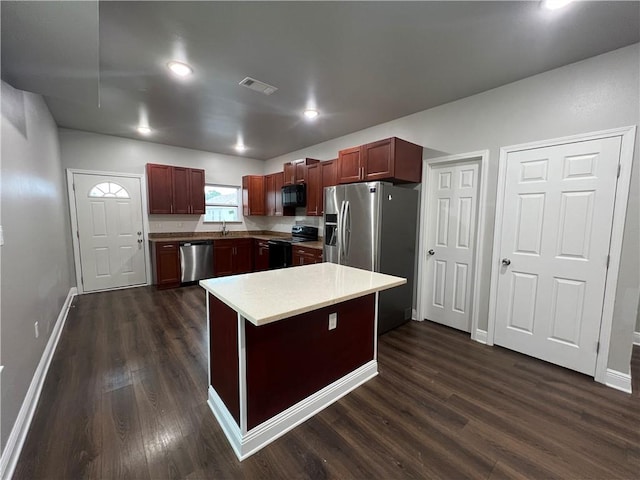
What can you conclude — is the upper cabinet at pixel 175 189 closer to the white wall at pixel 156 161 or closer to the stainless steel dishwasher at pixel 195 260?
the white wall at pixel 156 161

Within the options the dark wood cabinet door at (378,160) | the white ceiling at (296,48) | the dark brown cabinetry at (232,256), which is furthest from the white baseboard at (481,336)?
the dark brown cabinetry at (232,256)

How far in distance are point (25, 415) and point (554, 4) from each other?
4.24 metres

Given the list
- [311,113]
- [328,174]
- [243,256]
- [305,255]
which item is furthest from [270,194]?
[311,113]

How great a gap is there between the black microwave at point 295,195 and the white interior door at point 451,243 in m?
2.25

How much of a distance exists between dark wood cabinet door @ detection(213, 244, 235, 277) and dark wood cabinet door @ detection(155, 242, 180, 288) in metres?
0.66

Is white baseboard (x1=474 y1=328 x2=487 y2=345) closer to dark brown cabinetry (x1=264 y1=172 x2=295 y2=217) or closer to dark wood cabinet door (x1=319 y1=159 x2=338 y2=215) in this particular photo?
dark wood cabinet door (x1=319 y1=159 x2=338 y2=215)

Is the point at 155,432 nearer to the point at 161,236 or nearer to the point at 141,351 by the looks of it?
the point at 141,351

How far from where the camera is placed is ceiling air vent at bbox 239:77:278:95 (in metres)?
2.60

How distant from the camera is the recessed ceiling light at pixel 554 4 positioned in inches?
64.1

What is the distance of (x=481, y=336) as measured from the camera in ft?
9.73

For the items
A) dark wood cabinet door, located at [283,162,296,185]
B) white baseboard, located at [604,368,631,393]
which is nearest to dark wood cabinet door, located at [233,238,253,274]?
dark wood cabinet door, located at [283,162,296,185]

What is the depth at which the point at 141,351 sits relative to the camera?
2.65m

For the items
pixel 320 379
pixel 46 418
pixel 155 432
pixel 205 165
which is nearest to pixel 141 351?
pixel 46 418

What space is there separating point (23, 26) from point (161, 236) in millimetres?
4186
